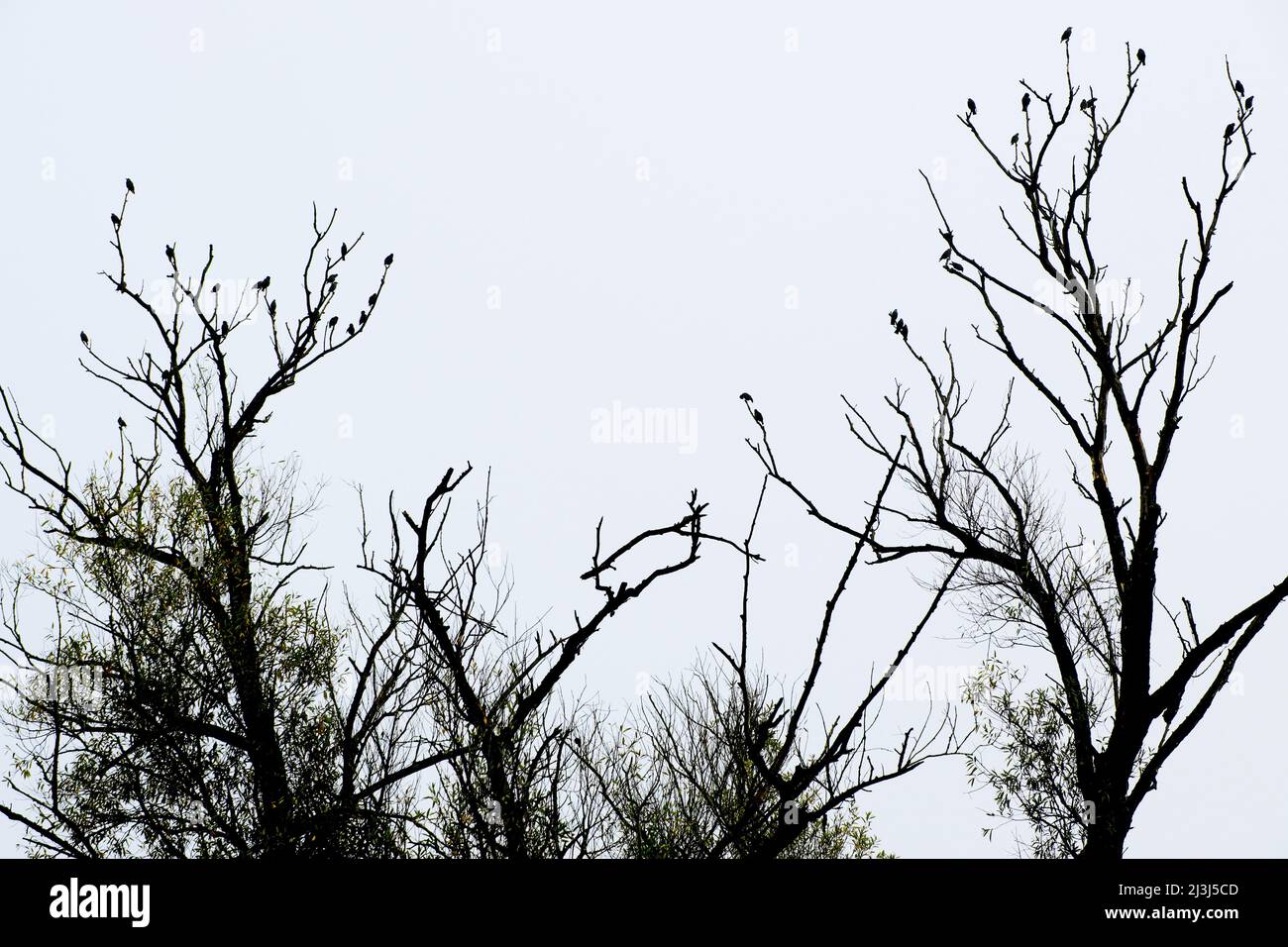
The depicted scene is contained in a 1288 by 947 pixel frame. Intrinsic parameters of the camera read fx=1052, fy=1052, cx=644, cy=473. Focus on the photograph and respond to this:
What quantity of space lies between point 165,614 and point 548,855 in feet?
20.3

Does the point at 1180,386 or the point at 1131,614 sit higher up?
the point at 1180,386

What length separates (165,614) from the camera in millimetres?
12852

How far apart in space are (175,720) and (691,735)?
6987 millimetres

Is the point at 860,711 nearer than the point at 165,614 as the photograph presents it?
Yes

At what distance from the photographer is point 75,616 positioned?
13008 mm

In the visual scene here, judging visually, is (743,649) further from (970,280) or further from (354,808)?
(970,280)
